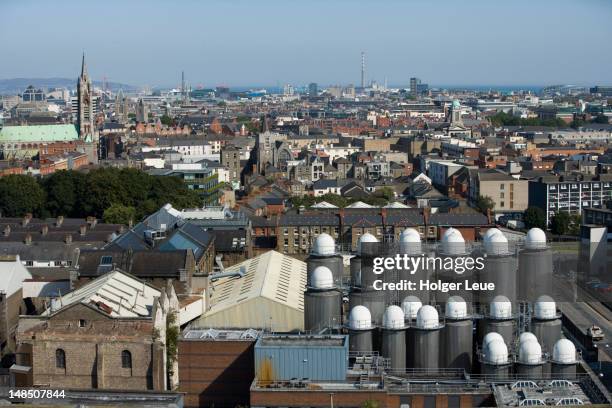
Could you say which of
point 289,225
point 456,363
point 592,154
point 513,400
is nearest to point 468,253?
point 456,363

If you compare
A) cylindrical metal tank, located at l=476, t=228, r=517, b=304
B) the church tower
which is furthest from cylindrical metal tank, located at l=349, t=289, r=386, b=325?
the church tower

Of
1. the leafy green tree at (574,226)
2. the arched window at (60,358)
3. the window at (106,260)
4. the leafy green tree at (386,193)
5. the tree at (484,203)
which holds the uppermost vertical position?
the window at (106,260)

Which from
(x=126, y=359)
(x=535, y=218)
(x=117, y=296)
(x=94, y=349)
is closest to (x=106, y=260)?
(x=117, y=296)

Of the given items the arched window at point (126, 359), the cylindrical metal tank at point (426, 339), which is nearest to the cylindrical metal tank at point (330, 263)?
the cylindrical metal tank at point (426, 339)

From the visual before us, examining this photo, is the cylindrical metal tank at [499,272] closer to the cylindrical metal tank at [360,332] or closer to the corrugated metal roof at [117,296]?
the cylindrical metal tank at [360,332]

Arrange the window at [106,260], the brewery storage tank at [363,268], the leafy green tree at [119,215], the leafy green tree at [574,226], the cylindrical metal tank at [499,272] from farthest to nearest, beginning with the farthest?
1. the leafy green tree at [574,226]
2. the leafy green tree at [119,215]
3. the window at [106,260]
4. the brewery storage tank at [363,268]
5. the cylindrical metal tank at [499,272]

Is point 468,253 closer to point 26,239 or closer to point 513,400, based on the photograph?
point 513,400

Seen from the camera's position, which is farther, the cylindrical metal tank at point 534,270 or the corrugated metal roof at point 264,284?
the corrugated metal roof at point 264,284

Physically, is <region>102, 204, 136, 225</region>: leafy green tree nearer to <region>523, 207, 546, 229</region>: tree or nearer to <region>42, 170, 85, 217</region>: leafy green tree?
<region>42, 170, 85, 217</region>: leafy green tree
